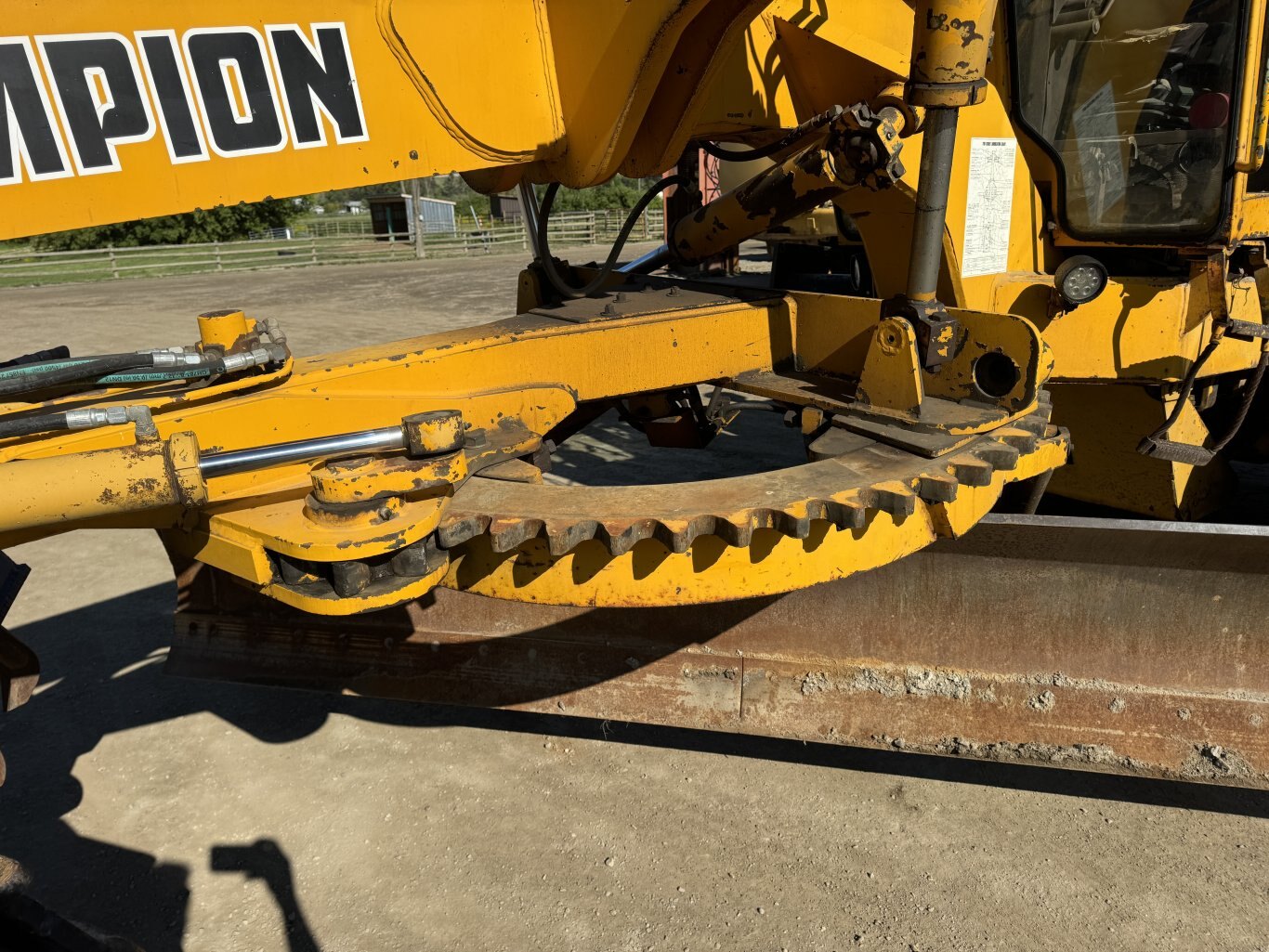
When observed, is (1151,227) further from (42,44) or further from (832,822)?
(42,44)

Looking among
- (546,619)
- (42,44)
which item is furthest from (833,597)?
(42,44)

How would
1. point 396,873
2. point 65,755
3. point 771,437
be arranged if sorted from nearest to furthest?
point 396,873
point 65,755
point 771,437

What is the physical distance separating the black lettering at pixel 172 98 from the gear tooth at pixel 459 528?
91 cm

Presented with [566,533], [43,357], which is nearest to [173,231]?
[43,357]

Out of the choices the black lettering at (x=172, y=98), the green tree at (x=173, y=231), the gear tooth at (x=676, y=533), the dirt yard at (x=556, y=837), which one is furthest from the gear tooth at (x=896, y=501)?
the green tree at (x=173, y=231)

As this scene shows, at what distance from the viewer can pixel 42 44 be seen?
5.02 feet

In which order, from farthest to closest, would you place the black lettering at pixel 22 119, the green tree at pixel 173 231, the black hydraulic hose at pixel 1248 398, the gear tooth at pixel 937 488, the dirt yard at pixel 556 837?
the green tree at pixel 173 231
the black hydraulic hose at pixel 1248 398
the dirt yard at pixel 556 837
the gear tooth at pixel 937 488
the black lettering at pixel 22 119

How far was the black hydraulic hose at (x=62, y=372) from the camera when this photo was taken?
1.72 m

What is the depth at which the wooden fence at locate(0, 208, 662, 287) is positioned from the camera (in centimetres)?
1875

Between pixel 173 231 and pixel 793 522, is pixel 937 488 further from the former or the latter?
pixel 173 231

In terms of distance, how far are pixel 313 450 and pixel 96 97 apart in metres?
0.77

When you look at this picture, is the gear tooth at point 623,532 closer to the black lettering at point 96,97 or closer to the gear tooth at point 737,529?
the gear tooth at point 737,529

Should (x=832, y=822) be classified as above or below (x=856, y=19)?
below

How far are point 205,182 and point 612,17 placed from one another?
969 millimetres
